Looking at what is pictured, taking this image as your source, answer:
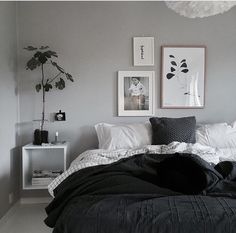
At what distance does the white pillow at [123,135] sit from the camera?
3.38 meters

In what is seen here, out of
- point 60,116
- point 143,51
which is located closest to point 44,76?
point 60,116

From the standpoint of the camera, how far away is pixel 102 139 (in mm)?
3521

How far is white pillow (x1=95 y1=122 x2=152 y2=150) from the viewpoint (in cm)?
338

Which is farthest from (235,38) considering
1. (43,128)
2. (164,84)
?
(43,128)

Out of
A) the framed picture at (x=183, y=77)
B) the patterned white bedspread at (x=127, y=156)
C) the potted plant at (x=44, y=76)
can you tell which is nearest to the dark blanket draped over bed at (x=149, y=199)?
the patterned white bedspread at (x=127, y=156)

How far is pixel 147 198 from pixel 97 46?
2.42 metres

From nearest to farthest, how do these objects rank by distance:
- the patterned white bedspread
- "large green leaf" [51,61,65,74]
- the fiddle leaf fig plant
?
the patterned white bedspread
the fiddle leaf fig plant
"large green leaf" [51,61,65,74]

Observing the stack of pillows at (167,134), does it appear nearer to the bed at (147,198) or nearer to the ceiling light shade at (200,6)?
the bed at (147,198)

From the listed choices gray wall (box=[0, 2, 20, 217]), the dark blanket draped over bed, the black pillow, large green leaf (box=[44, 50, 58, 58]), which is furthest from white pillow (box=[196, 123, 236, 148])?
gray wall (box=[0, 2, 20, 217])

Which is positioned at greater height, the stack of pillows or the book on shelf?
the stack of pillows

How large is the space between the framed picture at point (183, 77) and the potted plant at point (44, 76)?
1.11 metres

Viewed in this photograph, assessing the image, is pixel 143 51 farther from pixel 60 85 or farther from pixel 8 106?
pixel 8 106

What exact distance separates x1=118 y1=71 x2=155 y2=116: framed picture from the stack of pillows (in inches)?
11.7

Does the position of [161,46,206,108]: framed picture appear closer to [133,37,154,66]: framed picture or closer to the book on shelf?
[133,37,154,66]: framed picture
